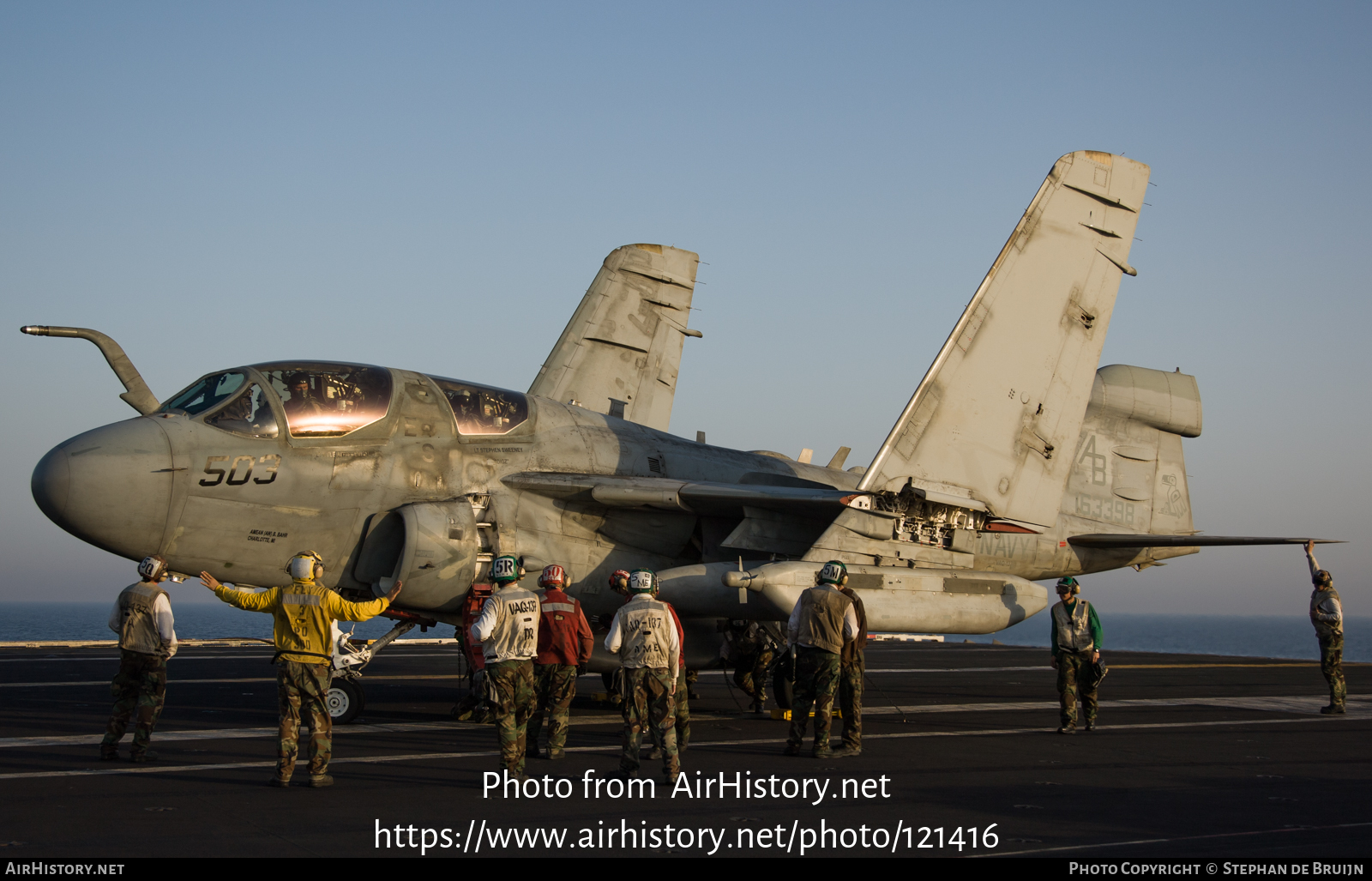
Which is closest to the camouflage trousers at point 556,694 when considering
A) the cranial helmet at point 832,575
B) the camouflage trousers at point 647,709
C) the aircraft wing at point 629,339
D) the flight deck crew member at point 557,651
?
the flight deck crew member at point 557,651

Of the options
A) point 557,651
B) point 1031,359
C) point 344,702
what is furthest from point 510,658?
point 1031,359

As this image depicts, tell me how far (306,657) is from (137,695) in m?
2.58

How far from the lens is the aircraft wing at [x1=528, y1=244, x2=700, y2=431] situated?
68.1 feet

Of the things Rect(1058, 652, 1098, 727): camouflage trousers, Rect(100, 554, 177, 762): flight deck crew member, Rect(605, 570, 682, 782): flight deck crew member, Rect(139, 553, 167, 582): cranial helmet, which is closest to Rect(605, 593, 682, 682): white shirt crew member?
Rect(605, 570, 682, 782): flight deck crew member

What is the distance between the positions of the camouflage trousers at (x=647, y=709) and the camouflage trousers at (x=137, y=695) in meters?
4.23

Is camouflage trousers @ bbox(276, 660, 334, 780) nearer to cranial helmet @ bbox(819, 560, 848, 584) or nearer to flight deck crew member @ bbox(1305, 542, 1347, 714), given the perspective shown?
cranial helmet @ bbox(819, 560, 848, 584)

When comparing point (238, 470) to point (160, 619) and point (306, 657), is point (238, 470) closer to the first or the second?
point (160, 619)

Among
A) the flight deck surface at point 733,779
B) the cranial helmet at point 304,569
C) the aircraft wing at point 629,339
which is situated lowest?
the flight deck surface at point 733,779

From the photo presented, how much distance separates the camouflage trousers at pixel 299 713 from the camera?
28.0 feet

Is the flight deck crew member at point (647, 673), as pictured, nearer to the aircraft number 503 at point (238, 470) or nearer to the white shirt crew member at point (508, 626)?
the white shirt crew member at point (508, 626)

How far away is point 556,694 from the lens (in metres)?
10.2

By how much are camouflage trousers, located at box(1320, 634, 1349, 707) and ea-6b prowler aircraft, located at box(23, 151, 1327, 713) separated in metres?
1.79

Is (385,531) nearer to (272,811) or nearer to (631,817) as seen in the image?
(272,811)

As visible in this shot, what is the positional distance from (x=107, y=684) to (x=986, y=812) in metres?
15.1
